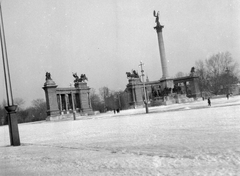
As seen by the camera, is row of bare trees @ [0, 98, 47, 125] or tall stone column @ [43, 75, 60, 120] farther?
row of bare trees @ [0, 98, 47, 125]

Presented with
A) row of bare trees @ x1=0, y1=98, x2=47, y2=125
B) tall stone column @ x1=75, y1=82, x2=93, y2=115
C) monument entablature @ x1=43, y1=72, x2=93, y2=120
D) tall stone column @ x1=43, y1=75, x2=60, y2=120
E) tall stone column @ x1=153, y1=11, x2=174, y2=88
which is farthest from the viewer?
row of bare trees @ x1=0, y1=98, x2=47, y2=125

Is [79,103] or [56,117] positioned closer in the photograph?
[56,117]

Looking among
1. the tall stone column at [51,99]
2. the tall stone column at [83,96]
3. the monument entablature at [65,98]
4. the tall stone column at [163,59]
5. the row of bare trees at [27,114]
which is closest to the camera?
the tall stone column at [51,99]

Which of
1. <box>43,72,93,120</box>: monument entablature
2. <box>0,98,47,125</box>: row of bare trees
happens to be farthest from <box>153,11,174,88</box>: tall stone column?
<box>0,98,47,125</box>: row of bare trees

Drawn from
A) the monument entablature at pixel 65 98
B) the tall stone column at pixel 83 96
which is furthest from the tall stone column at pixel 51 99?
the tall stone column at pixel 83 96

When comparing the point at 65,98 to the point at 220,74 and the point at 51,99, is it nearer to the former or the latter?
the point at 51,99

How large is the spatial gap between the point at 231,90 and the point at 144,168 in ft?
278

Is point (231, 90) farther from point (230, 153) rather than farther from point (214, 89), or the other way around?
point (230, 153)

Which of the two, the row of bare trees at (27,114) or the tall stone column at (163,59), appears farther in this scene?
the row of bare trees at (27,114)

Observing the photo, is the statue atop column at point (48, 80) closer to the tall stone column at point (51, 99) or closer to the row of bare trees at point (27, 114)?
the tall stone column at point (51, 99)

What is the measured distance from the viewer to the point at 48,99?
51.5m

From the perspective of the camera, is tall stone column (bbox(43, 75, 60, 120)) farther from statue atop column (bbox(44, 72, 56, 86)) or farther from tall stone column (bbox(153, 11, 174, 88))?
tall stone column (bbox(153, 11, 174, 88))

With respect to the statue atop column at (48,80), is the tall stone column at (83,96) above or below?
below

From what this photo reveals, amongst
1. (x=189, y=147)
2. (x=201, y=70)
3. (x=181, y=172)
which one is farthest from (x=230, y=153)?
(x=201, y=70)
